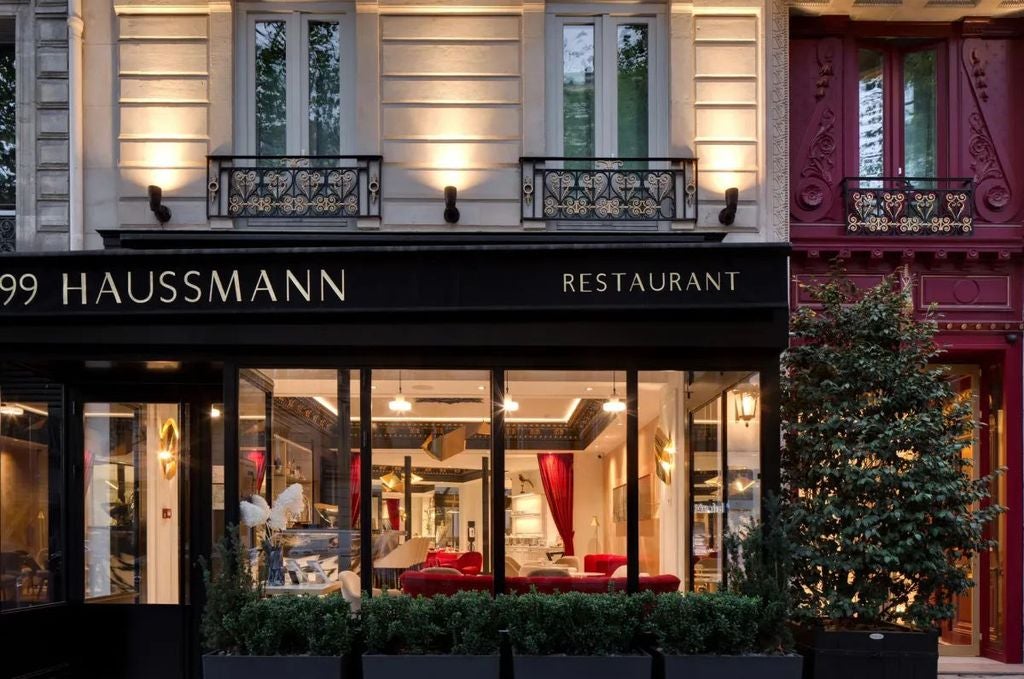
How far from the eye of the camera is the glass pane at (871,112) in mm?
11719

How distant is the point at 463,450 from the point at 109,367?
3432 millimetres

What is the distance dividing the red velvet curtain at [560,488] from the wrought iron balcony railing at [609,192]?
92.7 inches

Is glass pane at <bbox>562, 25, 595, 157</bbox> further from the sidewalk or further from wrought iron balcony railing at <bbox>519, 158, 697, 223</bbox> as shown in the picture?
the sidewalk

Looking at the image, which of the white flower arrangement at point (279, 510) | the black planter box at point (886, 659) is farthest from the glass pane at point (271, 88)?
the black planter box at point (886, 659)

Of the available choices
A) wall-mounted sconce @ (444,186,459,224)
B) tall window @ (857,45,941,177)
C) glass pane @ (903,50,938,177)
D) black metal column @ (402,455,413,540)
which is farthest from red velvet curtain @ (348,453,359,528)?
glass pane @ (903,50,938,177)

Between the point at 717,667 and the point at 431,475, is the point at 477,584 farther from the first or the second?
the point at 717,667

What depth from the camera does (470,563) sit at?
10016mm

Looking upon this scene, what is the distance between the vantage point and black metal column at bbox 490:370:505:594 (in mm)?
10047

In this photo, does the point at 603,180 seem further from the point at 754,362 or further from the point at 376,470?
the point at 376,470

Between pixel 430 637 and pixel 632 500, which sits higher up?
pixel 632 500

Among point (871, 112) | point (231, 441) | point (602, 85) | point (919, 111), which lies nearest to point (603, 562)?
point (231, 441)

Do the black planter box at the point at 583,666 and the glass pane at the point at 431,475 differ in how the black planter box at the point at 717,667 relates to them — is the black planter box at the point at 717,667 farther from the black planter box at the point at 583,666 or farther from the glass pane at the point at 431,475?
the glass pane at the point at 431,475

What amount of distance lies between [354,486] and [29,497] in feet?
11.4

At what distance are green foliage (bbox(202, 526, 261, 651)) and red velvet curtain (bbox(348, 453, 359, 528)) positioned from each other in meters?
1.07
